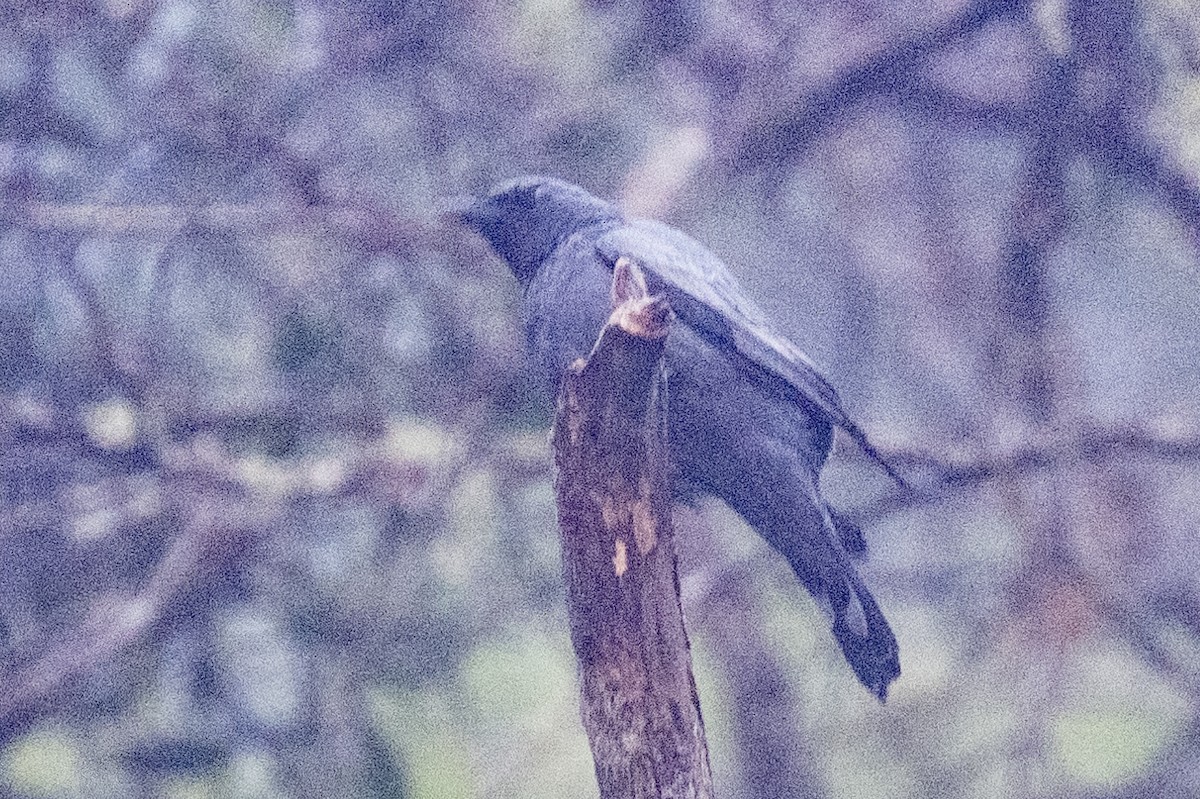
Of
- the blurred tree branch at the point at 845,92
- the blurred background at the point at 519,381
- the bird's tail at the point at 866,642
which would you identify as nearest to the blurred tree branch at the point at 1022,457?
the blurred background at the point at 519,381

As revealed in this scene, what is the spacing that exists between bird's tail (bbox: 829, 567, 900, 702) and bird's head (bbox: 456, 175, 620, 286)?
2.35ft

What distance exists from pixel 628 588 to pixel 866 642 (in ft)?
2.12

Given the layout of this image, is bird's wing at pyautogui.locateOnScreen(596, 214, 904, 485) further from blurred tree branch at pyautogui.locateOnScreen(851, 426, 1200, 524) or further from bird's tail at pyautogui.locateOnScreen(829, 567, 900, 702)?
bird's tail at pyautogui.locateOnScreen(829, 567, 900, 702)

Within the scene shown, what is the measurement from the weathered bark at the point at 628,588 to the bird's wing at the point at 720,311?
42 cm

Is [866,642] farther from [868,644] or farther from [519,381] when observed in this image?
[519,381]

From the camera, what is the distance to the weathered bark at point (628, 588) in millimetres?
1348

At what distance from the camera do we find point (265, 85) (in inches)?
79.7

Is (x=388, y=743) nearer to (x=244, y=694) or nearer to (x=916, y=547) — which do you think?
(x=244, y=694)

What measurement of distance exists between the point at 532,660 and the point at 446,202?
Answer: 0.77 m

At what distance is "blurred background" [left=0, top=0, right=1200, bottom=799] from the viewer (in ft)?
6.11

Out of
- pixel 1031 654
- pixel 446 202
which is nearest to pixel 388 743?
pixel 446 202

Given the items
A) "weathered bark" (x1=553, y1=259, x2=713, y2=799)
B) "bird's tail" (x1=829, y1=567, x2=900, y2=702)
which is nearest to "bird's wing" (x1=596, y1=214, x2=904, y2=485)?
"bird's tail" (x1=829, y1=567, x2=900, y2=702)

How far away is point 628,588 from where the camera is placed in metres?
1.38

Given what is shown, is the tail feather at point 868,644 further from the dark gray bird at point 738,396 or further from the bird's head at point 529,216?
the bird's head at point 529,216
